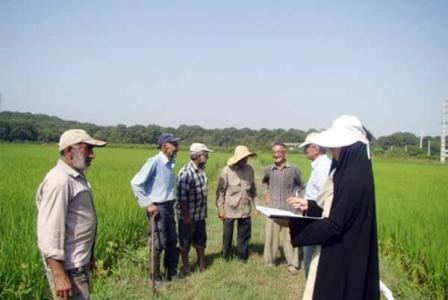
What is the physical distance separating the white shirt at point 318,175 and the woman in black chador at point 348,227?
2052mm

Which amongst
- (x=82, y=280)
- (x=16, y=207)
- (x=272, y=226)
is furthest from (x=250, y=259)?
(x=82, y=280)

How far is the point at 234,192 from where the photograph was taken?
6.13m

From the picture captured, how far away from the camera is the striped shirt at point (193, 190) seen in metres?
5.48

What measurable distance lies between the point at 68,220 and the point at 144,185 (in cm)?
229

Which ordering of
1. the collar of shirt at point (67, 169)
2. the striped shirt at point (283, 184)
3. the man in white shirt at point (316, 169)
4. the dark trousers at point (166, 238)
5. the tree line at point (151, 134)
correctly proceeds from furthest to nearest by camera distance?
the tree line at point (151, 134)
the striped shirt at point (283, 184)
the dark trousers at point (166, 238)
the man in white shirt at point (316, 169)
the collar of shirt at point (67, 169)

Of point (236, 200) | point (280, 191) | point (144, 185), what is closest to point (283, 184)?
point (280, 191)

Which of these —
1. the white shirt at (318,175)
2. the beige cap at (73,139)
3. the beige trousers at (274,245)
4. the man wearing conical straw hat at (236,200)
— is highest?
the beige cap at (73,139)

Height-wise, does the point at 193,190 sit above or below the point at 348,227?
below

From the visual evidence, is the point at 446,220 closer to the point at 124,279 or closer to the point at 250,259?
the point at 250,259

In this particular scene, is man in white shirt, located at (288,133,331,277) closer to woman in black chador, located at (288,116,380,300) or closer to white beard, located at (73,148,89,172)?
woman in black chador, located at (288,116,380,300)

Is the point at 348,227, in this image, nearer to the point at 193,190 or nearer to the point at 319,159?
the point at 319,159

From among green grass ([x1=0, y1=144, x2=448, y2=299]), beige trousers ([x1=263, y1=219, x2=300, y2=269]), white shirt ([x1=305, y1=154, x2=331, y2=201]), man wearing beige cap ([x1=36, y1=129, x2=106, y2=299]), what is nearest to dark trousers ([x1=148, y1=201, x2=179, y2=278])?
green grass ([x1=0, y1=144, x2=448, y2=299])

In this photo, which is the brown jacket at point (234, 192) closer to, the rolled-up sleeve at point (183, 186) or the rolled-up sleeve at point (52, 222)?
the rolled-up sleeve at point (183, 186)

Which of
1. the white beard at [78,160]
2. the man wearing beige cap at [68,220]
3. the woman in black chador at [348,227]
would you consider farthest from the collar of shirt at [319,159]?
the white beard at [78,160]
